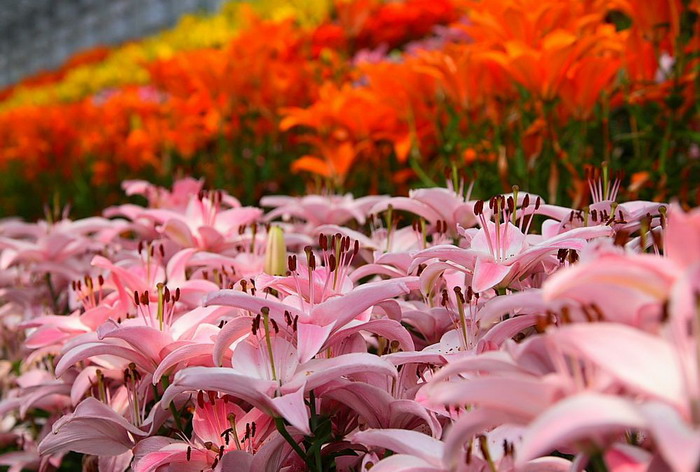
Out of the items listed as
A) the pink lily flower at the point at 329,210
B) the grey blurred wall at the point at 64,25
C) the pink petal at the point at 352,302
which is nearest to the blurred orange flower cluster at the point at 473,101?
the pink lily flower at the point at 329,210

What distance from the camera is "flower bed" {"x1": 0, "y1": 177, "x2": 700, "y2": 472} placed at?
38cm

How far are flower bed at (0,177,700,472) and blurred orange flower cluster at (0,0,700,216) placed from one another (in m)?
0.31

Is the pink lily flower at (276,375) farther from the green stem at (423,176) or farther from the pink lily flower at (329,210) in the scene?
the green stem at (423,176)

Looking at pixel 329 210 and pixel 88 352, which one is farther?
pixel 329 210

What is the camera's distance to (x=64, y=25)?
1278 cm

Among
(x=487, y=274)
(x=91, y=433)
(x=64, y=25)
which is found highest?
(x=64, y=25)

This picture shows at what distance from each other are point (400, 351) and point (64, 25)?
1349cm

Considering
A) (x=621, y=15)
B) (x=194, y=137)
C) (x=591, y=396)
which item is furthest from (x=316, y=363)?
(x=194, y=137)

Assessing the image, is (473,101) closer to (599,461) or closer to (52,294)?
(52,294)

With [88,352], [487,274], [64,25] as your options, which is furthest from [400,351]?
[64,25]

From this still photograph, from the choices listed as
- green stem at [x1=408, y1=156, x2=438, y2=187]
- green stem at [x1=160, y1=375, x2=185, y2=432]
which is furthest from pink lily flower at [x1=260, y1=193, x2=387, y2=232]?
green stem at [x1=160, y1=375, x2=185, y2=432]

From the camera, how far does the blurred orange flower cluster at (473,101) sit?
1244 millimetres

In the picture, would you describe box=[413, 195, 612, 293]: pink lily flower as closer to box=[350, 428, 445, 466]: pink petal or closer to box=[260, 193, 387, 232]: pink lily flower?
box=[350, 428, 445, 466]: pink petal

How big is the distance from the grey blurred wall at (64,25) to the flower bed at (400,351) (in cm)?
865
